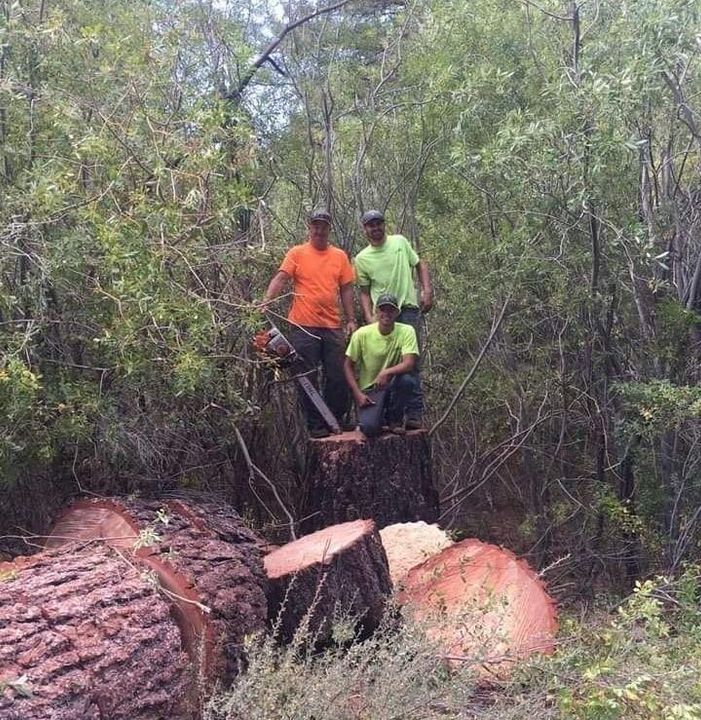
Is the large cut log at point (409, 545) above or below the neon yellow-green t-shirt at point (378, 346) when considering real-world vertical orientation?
below

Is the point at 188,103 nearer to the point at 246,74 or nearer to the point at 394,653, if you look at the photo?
the point at 246,74

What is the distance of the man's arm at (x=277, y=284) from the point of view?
202 inches

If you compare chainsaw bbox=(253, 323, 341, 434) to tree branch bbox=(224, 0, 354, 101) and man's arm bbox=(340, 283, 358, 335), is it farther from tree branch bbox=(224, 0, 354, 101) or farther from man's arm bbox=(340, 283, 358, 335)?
tree branch bbox=(224, 0, 354, 101)

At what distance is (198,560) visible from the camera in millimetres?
3205

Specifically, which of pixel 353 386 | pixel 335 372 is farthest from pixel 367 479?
pixel 335 372

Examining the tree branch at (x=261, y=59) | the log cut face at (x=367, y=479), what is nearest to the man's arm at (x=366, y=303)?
the log cut face at (x=367, y=479)

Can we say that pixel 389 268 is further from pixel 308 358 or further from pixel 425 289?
pixel 308 358

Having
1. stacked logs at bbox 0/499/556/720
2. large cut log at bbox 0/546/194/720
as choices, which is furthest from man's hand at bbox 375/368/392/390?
large cut log at bbox 0/546/194/720

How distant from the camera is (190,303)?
13.8ft

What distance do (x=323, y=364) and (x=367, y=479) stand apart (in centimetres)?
95

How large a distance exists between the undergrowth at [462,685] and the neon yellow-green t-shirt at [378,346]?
2391mm

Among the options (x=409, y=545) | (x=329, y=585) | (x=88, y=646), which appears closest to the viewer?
(x=88, y=646)

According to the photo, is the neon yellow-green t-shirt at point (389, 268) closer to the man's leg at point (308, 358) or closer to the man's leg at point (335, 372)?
the man's leg at point (335, 372)

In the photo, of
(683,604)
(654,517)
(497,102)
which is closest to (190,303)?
(497,102)
